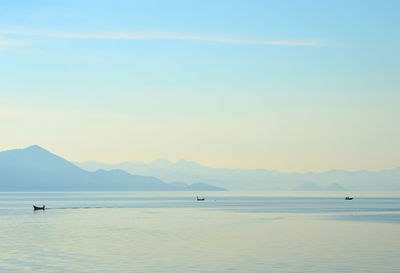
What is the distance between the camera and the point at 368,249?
71188mm

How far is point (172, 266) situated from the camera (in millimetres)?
58406

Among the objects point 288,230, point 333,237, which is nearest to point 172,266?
point 333,237

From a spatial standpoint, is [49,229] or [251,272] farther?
[49,229]

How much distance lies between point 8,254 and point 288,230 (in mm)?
47297

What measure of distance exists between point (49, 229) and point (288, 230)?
37023 millimetres

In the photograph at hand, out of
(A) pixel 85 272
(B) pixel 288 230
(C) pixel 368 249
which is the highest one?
(B) pixel 288 230

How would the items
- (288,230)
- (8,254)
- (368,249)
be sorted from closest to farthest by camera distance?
(8,254)
(368,249)
(288,230)

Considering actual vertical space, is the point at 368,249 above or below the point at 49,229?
below

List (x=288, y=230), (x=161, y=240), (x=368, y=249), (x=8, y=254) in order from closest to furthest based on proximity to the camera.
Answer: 1. (x=8, y=254)
2. (x=368, y=249)
3. (x=161, y=240)
4. (x=288, y=230)

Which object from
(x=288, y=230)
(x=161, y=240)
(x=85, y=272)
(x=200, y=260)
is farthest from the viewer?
(x=288, y=230)

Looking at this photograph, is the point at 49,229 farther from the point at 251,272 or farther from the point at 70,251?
the point at 251,272

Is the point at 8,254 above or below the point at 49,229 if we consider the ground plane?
below

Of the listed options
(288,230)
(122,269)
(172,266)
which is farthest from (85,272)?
(288,230)

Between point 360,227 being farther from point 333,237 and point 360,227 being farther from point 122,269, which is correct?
point 122,269
